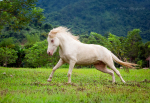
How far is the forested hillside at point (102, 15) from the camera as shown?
6350cm

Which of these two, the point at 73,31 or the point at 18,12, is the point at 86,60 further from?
the point at 73,31

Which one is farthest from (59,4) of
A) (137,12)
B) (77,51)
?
(77,51)

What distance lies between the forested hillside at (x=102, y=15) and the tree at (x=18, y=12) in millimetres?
49297

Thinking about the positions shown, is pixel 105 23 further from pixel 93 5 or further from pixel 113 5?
pixel 93 5

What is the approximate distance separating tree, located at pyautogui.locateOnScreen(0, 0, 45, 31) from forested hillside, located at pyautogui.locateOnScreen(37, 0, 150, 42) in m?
49.3

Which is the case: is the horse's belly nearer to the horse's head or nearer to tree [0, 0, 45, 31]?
the horse's head

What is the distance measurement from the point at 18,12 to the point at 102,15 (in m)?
80.2

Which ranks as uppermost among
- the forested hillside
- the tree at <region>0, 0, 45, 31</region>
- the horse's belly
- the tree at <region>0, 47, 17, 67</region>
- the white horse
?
the forested hillside

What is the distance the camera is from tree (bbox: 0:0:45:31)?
27.7 feet

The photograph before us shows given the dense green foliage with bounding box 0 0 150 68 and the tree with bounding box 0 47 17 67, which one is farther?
the tree with bounding box 0 47 17 67

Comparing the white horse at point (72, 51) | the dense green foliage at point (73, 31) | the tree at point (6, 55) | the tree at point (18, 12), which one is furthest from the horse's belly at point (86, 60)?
the tree at point (6, 55)

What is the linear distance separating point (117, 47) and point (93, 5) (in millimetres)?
84098

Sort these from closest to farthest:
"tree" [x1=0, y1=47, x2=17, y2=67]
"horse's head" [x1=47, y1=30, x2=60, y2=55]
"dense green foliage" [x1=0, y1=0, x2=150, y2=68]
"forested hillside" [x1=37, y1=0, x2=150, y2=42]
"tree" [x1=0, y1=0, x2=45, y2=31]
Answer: "horse's head" [x1=47, y1=30, x2=60, y2=55] → "tree" [x1=0, y1=0, x2=45, y2=31] → "dense green foliage" [x1=0, y1=0, x2=150, y2=68] → "tree" [x1=0, y1=47, x2=17, y2=67] → "forested hillside" [x1=37, y1=0, x2=150, y2=42]

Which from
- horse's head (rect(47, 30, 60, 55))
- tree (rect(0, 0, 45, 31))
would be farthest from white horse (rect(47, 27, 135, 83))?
tree (rect(0, 0, 45, 31))
